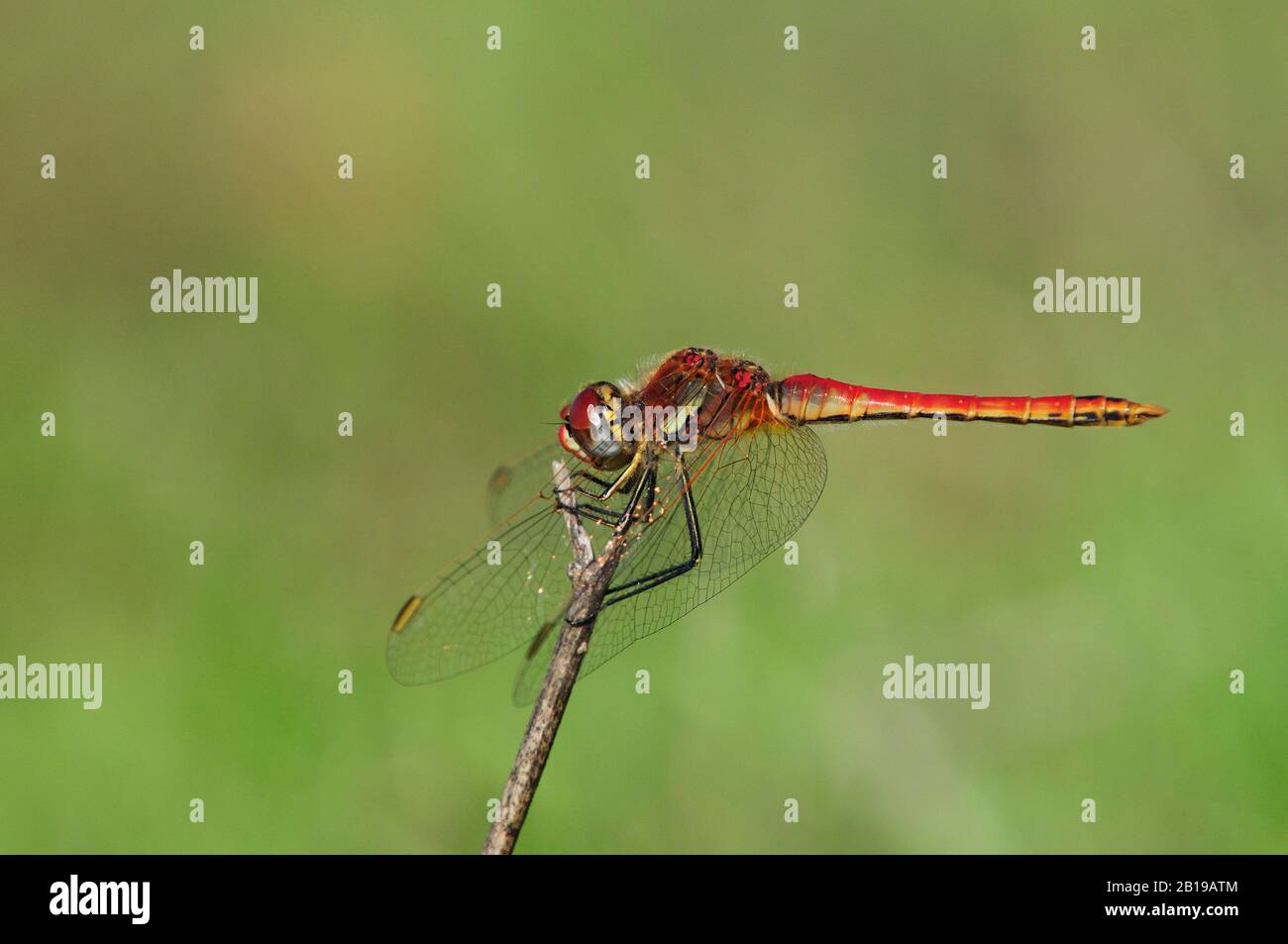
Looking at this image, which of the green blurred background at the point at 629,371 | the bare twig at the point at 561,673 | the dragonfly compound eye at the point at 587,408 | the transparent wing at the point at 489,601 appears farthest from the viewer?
the green blurred background at the point at 629,371

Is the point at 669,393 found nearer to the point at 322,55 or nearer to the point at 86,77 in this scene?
the point at 322,55

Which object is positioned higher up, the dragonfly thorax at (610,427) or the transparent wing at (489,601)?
the dragonfly thorax at (610,427)

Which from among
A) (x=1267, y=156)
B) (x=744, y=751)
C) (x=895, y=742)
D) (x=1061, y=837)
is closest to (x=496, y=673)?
(x=744, y=751)

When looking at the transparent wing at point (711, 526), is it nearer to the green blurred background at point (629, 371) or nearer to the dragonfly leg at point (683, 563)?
the dragonfly leg at point (683, 563)

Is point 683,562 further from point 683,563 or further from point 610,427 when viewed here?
point 610,427

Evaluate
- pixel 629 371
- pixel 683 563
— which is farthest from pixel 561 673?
pixel 629 371

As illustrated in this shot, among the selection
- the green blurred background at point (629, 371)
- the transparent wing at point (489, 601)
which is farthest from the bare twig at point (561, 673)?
the green blurred background at point (629, 371)
